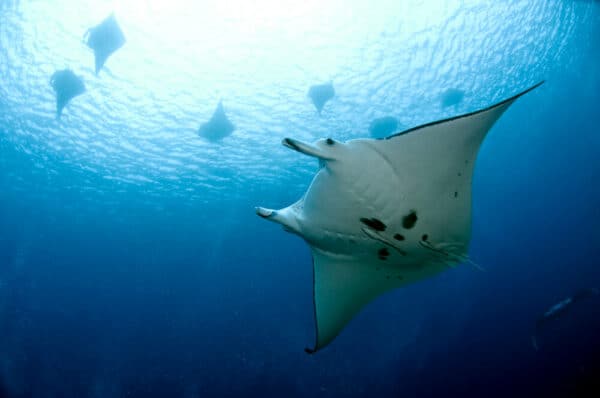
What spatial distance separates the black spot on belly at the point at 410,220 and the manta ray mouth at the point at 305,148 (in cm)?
73

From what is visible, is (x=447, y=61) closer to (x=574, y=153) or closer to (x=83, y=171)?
(x=574, y=153)

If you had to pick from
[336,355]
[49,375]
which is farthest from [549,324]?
[49,375]

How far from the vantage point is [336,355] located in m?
15.4

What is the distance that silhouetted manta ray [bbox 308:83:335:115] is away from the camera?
31.1ft

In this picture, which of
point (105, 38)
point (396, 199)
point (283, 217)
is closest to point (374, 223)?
point (396, 199)

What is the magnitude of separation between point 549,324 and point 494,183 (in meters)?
6.99

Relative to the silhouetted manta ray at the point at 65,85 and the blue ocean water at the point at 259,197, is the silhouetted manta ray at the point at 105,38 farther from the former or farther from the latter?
the silhouetted manta ray at the point at 65,85

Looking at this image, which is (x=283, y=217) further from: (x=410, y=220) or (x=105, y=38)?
(x=105, y=38)

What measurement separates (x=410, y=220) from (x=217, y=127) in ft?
30.5

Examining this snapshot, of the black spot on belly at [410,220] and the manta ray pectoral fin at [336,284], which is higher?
the black spot on belly at [410,220]

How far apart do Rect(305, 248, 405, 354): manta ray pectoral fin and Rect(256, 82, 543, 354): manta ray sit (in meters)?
0.04

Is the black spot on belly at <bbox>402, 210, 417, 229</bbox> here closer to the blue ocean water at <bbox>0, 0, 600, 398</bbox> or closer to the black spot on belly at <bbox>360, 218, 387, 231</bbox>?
the black spot on belly at <bbox>360, 218, 387, 231</bbox>

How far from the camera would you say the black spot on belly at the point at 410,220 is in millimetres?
2445

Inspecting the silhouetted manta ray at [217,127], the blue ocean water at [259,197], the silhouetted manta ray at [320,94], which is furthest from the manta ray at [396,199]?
the silhouetted manta ray at [217,127]
